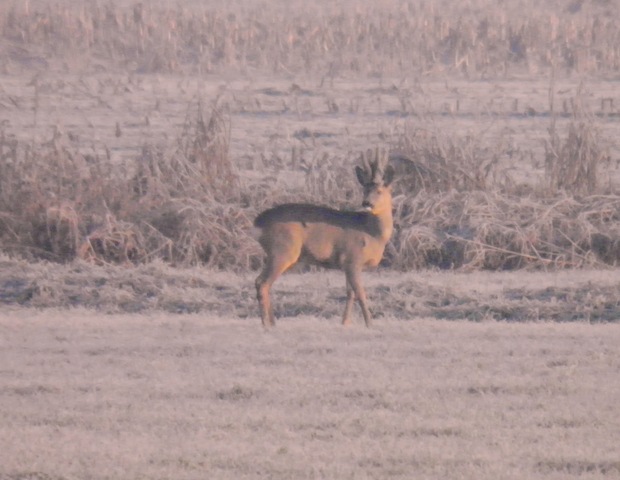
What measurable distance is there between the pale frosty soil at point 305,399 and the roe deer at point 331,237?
328mm

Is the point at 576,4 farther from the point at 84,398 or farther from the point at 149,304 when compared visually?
the point at 84,398

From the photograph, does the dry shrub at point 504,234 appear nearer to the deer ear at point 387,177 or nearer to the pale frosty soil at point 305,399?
the deer ear at point 387,177

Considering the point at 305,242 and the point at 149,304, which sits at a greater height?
the point at 305,242

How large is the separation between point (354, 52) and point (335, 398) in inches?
830

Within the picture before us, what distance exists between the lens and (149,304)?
11.5m

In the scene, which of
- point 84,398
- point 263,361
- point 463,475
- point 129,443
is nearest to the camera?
point 463,475

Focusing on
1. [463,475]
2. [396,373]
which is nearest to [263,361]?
[396,373]

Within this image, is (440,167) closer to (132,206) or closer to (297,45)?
(132,206)

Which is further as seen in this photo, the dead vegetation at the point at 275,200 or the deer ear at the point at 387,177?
the dead vegetation at the point at 275,200

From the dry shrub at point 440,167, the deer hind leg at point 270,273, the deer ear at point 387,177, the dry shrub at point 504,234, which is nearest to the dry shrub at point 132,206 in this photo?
the dry shrub at point 504,234

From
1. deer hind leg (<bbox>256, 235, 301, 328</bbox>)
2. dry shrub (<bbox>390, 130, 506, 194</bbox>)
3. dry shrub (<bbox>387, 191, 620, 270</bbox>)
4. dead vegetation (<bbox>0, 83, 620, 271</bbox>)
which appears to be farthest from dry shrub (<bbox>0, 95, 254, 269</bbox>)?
deer hind leg (<bbox>256, 235, 301, 328</bbox>)

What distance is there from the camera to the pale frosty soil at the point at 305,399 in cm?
670

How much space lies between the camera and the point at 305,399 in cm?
793

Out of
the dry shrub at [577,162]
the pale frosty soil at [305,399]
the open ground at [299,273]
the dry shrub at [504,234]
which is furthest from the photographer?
the dry shrub at [577,162]
